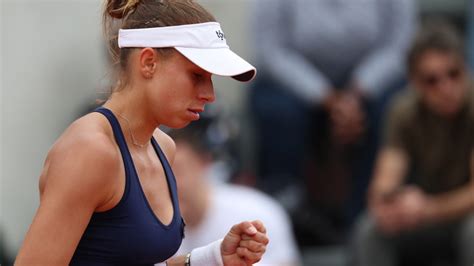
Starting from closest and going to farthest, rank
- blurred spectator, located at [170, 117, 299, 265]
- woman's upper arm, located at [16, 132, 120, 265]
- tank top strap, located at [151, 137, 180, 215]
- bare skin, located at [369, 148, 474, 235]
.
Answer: woman's upper arm, located at [16, 132, 120, 265] < tank top strap, located at [151, 137, 180, 215] < blurred spectator, located at [170, 117, 299, 265] < bare skin, located at [369, 148, 474, 235]

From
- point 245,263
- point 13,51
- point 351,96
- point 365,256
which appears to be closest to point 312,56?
point 351,96

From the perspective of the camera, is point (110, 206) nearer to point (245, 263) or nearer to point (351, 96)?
point (245, 263)

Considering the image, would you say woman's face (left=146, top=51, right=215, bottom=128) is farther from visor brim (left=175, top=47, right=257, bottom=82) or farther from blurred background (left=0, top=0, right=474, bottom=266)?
blurred background (left=0, top=0, right=474, bottom=266)

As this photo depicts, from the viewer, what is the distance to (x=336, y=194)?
5.69 meters

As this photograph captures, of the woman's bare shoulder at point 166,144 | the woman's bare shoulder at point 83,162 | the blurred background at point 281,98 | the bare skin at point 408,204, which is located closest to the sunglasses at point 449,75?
the bare skin at point 408,204

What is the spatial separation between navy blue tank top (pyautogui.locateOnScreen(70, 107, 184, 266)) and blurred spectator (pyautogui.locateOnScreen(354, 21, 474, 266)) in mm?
2785

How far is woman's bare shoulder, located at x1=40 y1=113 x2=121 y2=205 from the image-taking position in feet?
6.88

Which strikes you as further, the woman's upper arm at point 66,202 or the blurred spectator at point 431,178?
the blurred spectator at point 431,178

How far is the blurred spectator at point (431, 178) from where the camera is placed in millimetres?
4840

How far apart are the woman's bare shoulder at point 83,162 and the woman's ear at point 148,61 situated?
169 millimetres

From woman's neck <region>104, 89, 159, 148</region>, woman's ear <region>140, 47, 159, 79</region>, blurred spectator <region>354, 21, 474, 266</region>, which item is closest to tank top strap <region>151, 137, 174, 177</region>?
woman's neck <region>104, 89, 159, 148</region>

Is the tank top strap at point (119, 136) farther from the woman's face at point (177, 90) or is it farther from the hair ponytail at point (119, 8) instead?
the hair ponytail at point (119, 8)

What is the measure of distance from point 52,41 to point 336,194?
1792 millimetres

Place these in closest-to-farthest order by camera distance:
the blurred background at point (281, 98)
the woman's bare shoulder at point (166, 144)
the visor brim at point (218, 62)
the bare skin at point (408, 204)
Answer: the visor brim at point (218, 62) < the woman's bare shoulder at point (166, 144) < the bare skin at point (408, 204) < the blurred background at point (281, 98)
